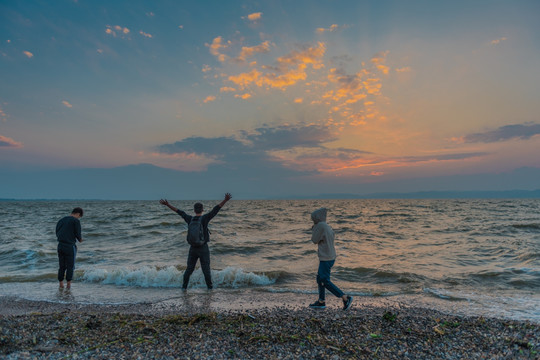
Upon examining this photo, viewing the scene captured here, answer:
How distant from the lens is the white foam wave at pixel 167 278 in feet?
36.0

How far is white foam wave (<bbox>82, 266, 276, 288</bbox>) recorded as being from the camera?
36.0ft

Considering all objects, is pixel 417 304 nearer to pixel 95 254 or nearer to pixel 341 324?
pixel 341 324

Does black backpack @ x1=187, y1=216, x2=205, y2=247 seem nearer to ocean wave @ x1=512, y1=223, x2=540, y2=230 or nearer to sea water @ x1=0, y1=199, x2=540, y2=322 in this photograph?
sea water @ x1=0, y1=199, x2=540, y2=322

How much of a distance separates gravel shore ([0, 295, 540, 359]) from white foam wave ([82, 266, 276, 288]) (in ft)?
13.9

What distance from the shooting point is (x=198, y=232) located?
29.2 feet

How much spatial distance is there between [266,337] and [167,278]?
6740 mm

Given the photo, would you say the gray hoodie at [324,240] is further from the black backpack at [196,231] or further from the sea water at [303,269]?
the black backpack at [196,231]

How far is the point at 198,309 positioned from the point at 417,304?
5.37m

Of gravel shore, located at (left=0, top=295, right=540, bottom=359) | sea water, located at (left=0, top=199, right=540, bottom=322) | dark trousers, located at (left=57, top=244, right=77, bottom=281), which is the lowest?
sea water, located at (left=0, top=199, right=540, bottom=322)

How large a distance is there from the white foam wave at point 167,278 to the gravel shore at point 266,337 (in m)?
4.24

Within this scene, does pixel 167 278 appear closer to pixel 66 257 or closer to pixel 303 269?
pixel 66 257

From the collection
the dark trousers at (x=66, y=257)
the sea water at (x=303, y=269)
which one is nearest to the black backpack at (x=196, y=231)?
the sea water at (x=303, y=269)

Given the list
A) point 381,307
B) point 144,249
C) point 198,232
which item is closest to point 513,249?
point 381,307

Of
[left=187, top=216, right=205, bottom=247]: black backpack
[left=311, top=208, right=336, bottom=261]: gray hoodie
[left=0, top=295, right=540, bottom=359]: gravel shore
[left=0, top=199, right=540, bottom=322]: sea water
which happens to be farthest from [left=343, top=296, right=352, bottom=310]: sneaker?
[left=187, top=216, right=205, bottom=247]: black backpack
